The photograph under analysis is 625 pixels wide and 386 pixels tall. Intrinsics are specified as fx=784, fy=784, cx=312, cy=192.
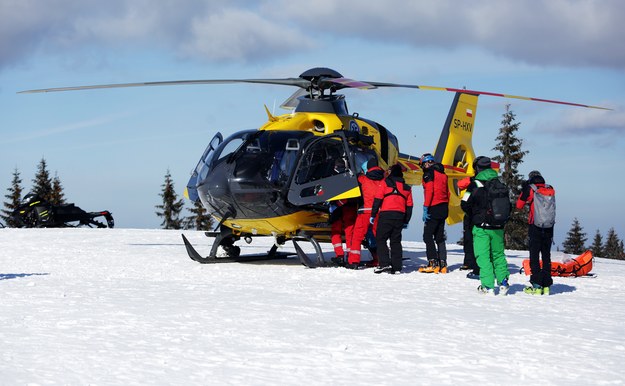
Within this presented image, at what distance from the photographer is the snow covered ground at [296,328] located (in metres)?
5.72

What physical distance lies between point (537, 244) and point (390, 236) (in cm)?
273

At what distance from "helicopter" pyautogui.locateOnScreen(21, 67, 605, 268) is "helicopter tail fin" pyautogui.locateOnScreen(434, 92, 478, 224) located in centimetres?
315

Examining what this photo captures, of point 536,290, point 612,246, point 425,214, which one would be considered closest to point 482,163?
point 536,290

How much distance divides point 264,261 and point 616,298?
6.75 m

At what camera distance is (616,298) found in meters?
10.9

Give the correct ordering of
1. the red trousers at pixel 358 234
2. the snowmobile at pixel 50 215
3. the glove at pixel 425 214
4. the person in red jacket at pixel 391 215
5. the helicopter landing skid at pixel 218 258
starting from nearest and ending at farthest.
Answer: the person in red jacket at pixel 391 215
the red trousers at pixel 358 234
the glove at pixel 425 214
the helicopter landing skid at pixel 218 258
the snowmobile at pixel 50 215

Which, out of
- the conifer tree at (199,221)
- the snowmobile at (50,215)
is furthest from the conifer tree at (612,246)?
the snowmobile at (50,215)

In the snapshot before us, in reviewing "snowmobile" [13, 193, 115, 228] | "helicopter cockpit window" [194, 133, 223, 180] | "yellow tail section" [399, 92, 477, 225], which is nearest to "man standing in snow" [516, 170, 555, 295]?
"yellow tail section" [399, 92, 477, 225]

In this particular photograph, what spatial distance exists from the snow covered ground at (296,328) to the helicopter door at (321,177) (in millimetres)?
1272

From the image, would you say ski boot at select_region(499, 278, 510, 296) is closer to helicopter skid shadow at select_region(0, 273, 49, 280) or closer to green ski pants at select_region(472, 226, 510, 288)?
green ski pants at select_region(472, 226, 510, 288)

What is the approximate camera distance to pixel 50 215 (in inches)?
1093

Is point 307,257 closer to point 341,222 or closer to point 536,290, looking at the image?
point 341,222

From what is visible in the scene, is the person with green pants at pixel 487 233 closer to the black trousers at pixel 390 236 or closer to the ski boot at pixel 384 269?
the black trousers at pixel 390 236

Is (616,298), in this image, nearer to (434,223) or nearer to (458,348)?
(434,223)
